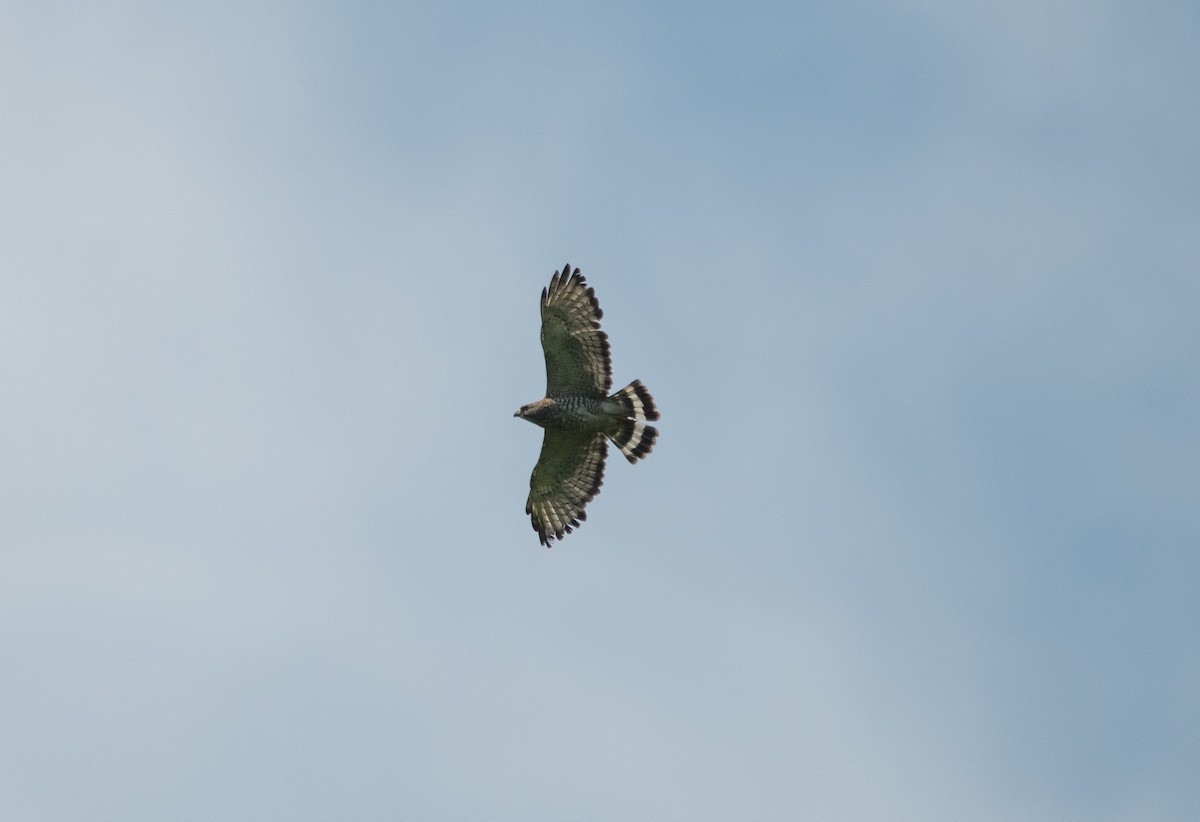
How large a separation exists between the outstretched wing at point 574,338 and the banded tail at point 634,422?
0.89 ft

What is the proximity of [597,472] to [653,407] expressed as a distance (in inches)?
61.4

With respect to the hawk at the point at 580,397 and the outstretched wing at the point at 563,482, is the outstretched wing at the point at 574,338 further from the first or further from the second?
the outstretched wing at the point at 563,482

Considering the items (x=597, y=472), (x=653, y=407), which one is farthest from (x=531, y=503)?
(x=653, y=407)

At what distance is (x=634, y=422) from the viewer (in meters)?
21.8

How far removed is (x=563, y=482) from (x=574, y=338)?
2.38 metres

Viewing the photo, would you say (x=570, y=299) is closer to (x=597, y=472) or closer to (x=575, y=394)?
(x=575, y=394)

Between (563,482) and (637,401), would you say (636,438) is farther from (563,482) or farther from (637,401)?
(563,482)

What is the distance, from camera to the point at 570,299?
834 inches

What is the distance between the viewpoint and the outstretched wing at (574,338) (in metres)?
21.1

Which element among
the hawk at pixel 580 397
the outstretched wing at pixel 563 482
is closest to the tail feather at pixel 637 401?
the hawk at pixel 580 397

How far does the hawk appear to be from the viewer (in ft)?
69.5

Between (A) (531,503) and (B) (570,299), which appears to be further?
(A) (531,503)

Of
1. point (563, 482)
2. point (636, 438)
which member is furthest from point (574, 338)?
point (563, 482)

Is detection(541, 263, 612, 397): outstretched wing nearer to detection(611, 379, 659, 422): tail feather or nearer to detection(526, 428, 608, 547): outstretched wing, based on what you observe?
detection(611, 379, 659, 422): tail feather
